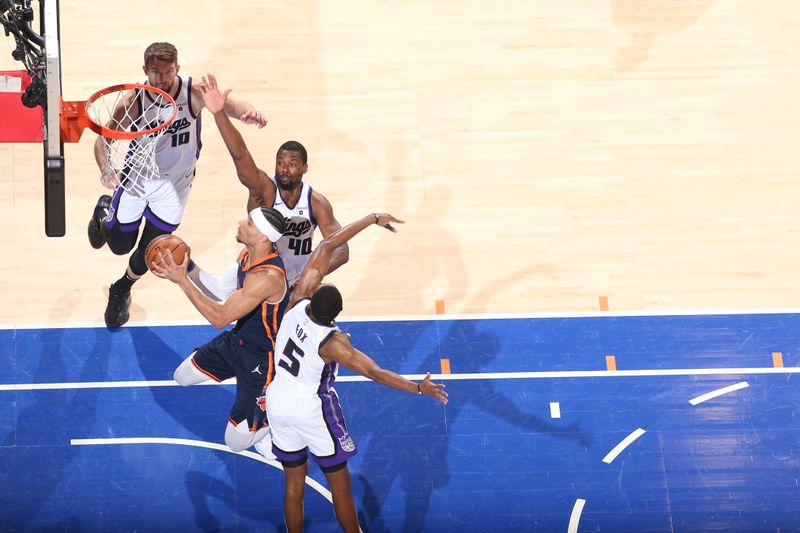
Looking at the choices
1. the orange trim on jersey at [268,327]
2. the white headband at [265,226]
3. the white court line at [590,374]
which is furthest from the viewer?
the white court line at [590,374]

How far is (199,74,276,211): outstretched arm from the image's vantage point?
25.0 ft

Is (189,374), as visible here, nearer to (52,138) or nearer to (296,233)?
(296,233)

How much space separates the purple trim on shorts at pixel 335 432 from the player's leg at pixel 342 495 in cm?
6

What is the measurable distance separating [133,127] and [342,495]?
3.27 m

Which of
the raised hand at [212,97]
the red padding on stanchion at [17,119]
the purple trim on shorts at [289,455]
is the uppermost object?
the raised hand at [212,97]

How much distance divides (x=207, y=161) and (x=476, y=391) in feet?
11.2

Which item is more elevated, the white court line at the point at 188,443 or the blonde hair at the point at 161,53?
the blonde hair at the point at 161,53

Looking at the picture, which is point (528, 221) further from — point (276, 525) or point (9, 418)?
point (9, 418)

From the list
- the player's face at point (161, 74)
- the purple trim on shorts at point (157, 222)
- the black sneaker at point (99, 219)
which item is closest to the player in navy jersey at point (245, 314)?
the purple trim on shorts at point (157, 222)

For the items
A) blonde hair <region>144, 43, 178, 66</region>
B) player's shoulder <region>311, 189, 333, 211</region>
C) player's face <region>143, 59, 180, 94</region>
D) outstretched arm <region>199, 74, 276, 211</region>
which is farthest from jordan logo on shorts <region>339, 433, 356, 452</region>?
blonde hair <region>144, 43, 178, 66</region>

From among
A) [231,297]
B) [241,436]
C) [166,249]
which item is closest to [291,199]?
[231,297]

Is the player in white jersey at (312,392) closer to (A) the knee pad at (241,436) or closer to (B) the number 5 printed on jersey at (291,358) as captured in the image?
(B) the number 5 printed on jersey at (291,358)

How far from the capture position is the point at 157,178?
8211 millimetres

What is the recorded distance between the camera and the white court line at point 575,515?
26.9 feet
